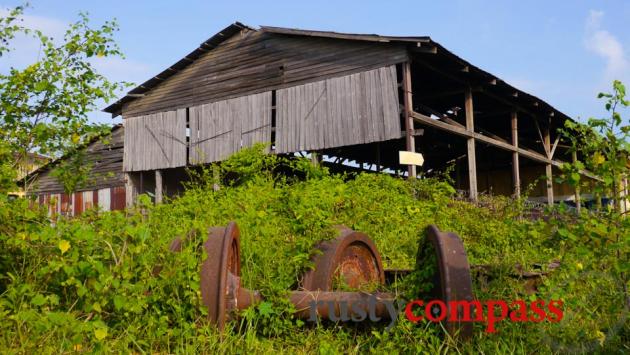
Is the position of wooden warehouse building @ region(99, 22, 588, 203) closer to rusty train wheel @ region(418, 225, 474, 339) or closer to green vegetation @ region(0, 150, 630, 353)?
green vegetation @ region(0, 150, 630, 353)

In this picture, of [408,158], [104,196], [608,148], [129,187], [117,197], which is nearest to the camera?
[608,148]

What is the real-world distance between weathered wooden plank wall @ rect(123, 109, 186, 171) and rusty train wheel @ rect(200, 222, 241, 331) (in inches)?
564

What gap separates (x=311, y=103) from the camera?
15.3 metres

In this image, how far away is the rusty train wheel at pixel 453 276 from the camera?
3.59m

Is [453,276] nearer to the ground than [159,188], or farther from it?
nearer to the ground

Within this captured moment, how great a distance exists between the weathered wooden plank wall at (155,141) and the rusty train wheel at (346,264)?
45.3 feet

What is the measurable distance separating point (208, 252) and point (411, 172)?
31.5 ft

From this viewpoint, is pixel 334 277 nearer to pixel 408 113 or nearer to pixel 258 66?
pixel 408 113

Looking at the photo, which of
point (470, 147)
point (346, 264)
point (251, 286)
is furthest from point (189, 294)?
point (470, 147)

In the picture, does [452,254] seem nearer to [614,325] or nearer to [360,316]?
[360,316]

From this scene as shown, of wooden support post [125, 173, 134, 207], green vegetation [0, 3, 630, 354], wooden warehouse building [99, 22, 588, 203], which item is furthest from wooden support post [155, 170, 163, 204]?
green vegetation [0, 3, 630, 354]

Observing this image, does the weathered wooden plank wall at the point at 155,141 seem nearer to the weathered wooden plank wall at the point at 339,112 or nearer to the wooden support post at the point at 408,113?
the weathered wooden plank wall at the point at 339,112

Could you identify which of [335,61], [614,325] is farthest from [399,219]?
[335,61]

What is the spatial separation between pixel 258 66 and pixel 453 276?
14.0m
